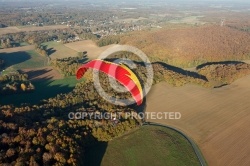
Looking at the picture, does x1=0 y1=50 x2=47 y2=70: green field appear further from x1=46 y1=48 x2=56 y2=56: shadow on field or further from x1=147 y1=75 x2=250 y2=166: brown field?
x1=147 y1=75 x2=250 y2=166: brown field

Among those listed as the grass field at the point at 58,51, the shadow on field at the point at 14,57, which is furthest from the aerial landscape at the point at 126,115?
the grass field at the point at 58,51

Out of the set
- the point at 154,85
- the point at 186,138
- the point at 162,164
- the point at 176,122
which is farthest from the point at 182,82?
the point at 162,164

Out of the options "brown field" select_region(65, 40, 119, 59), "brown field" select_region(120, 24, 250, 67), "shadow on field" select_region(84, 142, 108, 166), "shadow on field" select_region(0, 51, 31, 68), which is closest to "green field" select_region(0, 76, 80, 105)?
"shadow on field" select_region(84, 142, 108, 166)

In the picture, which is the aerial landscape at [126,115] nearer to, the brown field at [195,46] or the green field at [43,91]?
the green field at [43,91]

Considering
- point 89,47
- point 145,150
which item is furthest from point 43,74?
point 145,150

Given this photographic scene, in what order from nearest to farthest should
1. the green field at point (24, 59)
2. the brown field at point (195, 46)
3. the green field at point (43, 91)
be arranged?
1. the green field at point (43, 91)
2. the brown field at point (195, 46)
3. the green field at point (24, 59)

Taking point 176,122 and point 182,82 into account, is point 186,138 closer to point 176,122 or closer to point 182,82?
point 176,122

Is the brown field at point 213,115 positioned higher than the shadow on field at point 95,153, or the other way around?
the shadow on field at point 95,153
